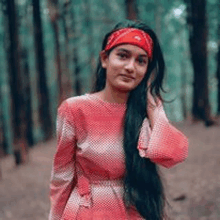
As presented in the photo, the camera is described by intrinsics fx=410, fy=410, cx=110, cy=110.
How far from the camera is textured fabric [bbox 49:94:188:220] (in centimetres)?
238

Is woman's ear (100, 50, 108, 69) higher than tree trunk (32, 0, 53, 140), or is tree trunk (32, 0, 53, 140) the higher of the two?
woman's ear (100, 50, 108, 69)

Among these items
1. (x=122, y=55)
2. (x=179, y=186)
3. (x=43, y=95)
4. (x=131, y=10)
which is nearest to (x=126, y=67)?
(x=122, y=55)

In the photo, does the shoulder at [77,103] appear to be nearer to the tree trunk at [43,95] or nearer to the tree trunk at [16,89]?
the tree trunk at [16,89]

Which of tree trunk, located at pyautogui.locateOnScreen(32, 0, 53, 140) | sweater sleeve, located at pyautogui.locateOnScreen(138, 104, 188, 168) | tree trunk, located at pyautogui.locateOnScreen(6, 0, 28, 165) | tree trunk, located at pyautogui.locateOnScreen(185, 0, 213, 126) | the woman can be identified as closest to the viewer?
sweater sleeve, located at pyautogui.locateOnScreen(138, 104, 188, 168)

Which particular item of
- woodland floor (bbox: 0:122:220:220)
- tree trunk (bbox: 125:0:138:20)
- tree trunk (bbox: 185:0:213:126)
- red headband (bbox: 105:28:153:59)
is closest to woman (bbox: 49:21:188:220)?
red headband (bbox: 105:28:153:59)

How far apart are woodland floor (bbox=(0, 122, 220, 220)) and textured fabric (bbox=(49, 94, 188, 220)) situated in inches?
123

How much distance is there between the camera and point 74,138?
2465mm

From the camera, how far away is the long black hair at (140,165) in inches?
94.7

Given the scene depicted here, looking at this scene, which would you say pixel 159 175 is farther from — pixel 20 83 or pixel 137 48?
pixel 20 83

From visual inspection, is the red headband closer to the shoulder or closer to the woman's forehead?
the woman's forehead

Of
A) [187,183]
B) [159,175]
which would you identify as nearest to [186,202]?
[187,183]

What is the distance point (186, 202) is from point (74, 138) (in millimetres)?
6042

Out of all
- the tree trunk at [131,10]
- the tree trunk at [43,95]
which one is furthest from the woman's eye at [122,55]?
the tree trunk at [43,95]

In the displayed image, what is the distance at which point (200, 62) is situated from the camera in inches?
655
